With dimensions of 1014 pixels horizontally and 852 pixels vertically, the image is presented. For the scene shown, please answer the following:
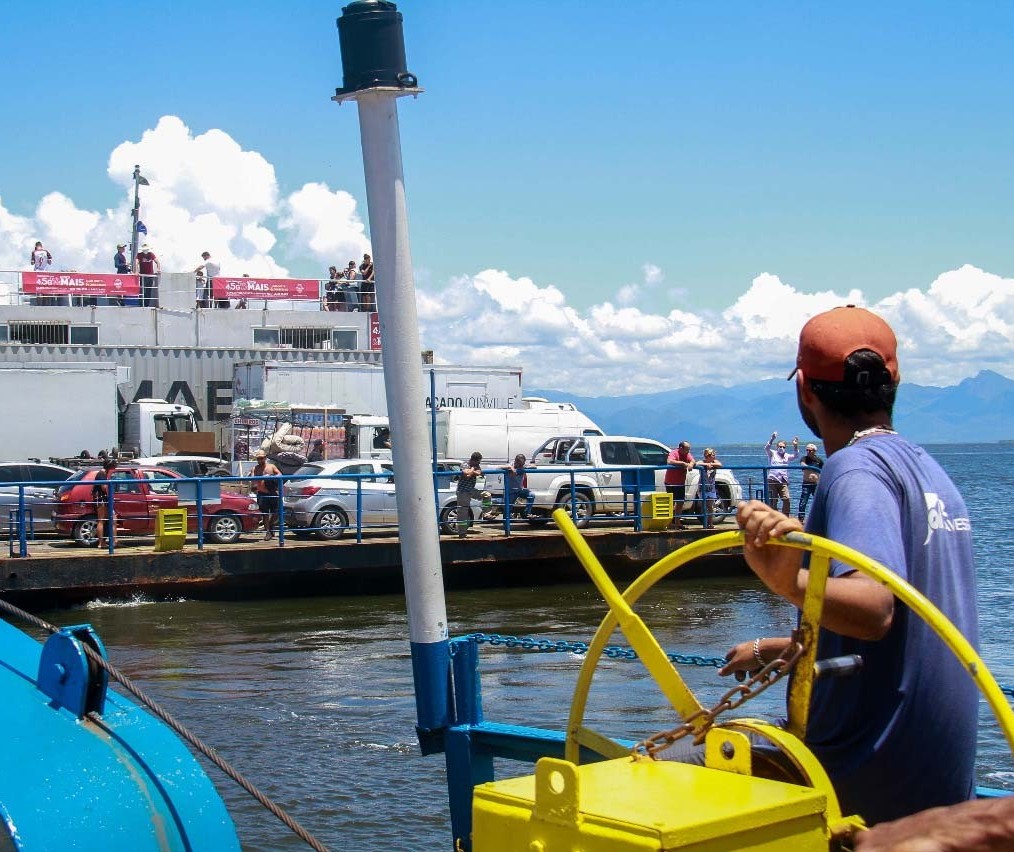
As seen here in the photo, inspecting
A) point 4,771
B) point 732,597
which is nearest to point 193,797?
point 4,771

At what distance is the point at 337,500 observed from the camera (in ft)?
70.2

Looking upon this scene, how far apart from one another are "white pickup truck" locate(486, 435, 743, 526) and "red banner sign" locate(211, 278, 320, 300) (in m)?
18.2

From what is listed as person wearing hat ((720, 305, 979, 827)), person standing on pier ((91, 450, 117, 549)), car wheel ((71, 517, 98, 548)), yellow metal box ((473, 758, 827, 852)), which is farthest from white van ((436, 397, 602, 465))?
yellow metal box ((473, 758, 827, 852))

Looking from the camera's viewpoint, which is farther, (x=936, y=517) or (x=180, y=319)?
(x=180, y=319)

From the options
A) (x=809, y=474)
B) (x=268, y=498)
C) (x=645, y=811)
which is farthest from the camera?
(x=809, y=474)

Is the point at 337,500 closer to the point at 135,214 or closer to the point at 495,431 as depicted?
the point at 495,431

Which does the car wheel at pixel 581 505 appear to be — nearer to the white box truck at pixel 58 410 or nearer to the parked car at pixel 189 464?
the parked car at pixel 189 464

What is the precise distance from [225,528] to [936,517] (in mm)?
19271

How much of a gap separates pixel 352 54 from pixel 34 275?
3837cm

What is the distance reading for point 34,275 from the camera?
133 feet

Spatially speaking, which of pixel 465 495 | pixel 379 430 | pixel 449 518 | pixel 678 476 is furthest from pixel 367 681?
pixel 379 430

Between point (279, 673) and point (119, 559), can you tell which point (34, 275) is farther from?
point (279, 673)

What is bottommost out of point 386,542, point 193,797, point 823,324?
point 386,542

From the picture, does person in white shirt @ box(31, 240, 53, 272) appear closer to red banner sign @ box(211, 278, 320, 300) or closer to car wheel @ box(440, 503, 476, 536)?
red banner sign @ box(211, 278, 320, 300)
